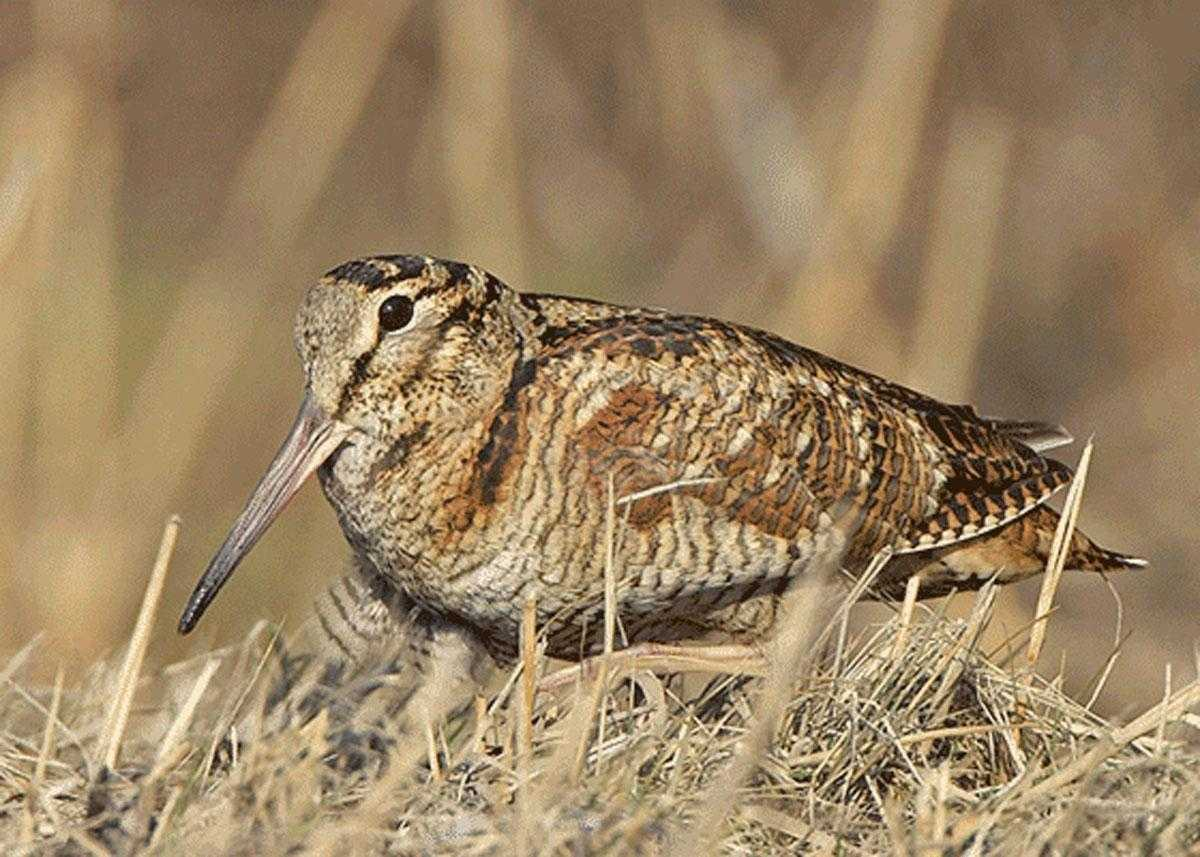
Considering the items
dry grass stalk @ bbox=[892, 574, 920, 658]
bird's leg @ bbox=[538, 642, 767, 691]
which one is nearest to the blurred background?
bird's leg @ bbox=[538, 642, 767, 691]

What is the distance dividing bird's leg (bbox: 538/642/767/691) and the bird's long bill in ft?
1.70

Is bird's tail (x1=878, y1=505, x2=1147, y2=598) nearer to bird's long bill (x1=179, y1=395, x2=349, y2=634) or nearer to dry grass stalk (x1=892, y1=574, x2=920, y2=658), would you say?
dry grass stalk (x1=892, y1=574, x2=920, y2=658)

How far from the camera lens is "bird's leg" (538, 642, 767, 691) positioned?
372 cm

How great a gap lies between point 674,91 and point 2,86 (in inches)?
142

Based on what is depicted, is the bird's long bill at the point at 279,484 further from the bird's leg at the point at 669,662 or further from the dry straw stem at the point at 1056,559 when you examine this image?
the dry straw stem at the point at 1056,559

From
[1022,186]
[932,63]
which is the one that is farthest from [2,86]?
[932,63]

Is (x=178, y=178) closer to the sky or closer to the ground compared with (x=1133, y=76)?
closer to the ground

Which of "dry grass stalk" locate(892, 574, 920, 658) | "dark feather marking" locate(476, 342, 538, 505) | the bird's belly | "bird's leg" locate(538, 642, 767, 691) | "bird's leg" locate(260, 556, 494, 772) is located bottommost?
"bird's leg" locate(260, 556, 494, 772)

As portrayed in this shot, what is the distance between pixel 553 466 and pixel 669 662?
14.8 inches

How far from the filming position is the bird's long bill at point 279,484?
3.85m

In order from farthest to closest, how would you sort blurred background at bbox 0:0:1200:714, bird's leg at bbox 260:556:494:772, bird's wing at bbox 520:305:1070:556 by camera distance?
blurred background at bbox 0:0:1200:714
bird's wing at bbox 520:305:1070:556
bird's leg at bbox 260:556:494:772

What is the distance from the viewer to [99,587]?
742 centimetres

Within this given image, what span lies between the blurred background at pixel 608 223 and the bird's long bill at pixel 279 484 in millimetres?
1029

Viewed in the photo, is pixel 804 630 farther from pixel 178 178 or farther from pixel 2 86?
pixel 178 178
